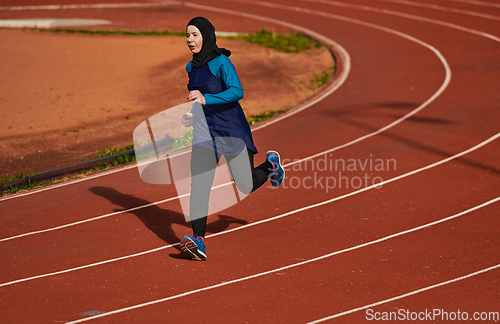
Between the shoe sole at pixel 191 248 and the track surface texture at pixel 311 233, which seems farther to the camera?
the shoe sole at pixel 191 248

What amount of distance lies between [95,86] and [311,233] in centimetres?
863

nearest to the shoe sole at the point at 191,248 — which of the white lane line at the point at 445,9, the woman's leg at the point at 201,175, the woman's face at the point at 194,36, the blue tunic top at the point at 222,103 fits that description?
the woman's leg at the point at 201,175

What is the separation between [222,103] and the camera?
491 cm

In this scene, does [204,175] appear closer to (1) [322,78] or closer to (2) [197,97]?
(2) [197,97]

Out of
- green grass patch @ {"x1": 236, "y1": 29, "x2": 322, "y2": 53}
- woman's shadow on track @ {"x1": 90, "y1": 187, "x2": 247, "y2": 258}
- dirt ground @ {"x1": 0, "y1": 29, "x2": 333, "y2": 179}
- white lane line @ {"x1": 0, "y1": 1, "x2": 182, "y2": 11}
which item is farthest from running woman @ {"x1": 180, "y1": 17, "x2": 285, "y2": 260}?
white lane line @ {"x1": 0, "y1": 1, "x2": 182, "y2": 11}

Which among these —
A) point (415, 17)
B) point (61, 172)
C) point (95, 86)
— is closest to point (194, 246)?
point (61, 172)

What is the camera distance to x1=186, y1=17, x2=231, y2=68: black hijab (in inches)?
189

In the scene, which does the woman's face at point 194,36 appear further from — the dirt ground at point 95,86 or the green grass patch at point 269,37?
the green grass patch at point 269,37

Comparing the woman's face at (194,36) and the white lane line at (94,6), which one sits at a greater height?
the woman's face at (194,36)

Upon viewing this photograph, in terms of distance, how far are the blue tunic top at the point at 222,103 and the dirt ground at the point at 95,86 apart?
4561 millimetres

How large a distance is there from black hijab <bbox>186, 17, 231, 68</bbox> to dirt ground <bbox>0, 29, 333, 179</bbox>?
4.72 m

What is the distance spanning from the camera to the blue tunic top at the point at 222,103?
16.0ft

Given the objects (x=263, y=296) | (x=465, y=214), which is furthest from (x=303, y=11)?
(x=263, y=296)

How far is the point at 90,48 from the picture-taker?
52.6 feet
